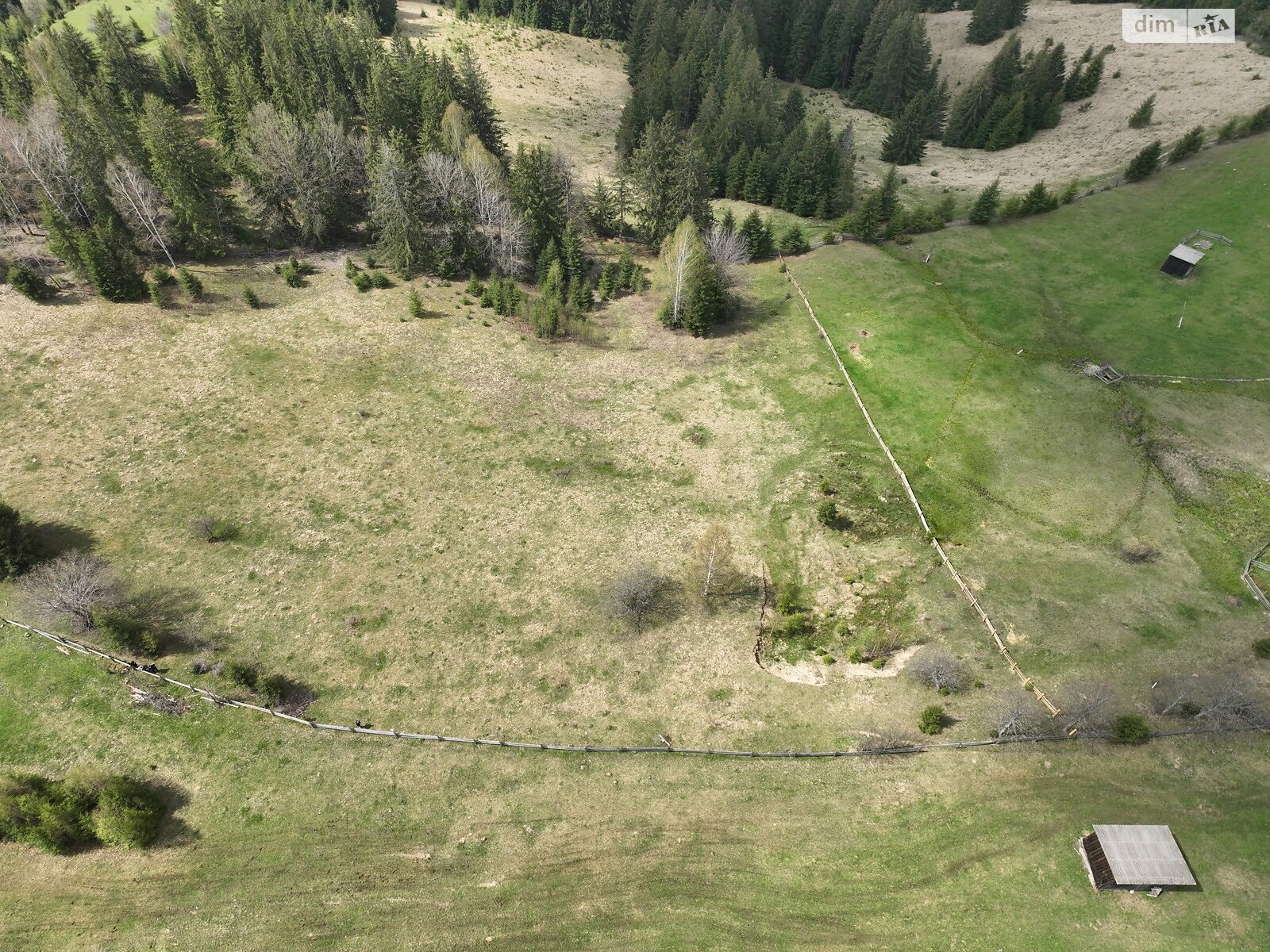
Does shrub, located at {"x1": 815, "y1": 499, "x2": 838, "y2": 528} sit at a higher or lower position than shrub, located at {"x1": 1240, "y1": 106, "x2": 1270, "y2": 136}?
lower

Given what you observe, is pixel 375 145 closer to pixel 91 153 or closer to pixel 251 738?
pixel 91 153

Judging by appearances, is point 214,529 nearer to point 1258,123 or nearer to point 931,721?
point 931,721

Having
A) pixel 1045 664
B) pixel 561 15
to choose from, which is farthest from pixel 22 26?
pixel 1045 664

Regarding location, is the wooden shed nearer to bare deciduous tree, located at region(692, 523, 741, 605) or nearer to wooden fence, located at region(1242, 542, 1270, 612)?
wooden fence, located at region(1242, 542, 1270, 612)

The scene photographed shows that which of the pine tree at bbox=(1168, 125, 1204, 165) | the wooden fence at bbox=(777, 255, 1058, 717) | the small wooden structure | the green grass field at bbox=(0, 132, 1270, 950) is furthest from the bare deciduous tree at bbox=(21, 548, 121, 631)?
the pine tree at bbox=(1168, 125, 1204, 165)

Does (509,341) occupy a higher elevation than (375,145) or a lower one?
lower

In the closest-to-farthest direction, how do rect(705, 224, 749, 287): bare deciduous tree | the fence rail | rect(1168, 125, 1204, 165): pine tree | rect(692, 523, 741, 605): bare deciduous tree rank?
the fence rail < rect(692, 523, 741, 605): bare deciduous tree < rect(705, 224, 749, 287): bare deciduous tree < rect(1168, 125, 1204, 165): pine tree
